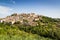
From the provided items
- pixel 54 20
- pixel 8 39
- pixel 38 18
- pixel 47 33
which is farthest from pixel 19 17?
pixel 8 39

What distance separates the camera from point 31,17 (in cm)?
6456

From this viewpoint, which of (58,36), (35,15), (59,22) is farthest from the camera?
(35,15)

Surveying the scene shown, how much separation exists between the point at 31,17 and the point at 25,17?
8.16ft

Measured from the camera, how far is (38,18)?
63156 mm

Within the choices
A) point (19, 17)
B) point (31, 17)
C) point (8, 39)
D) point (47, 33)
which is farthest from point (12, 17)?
point (8, 39)

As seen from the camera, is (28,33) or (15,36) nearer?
(15,36)

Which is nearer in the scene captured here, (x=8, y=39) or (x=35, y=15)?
(x=8, y=39)

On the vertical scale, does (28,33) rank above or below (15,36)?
below

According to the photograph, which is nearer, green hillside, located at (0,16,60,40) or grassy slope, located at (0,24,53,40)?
grassy slope, located at (0,24,53,40)

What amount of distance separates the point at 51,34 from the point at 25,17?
2976cm

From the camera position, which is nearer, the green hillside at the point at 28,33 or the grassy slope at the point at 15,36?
the grassy slope at the point at 15,36

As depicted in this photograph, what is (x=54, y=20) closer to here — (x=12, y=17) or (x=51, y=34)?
(x=12, y=17)

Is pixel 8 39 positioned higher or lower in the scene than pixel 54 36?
higher

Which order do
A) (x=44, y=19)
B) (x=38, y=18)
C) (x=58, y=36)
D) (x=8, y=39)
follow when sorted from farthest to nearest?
(x=38, y=18)
(x=44, y=19)
(x=58, y=36)
(x=8, y=39)
